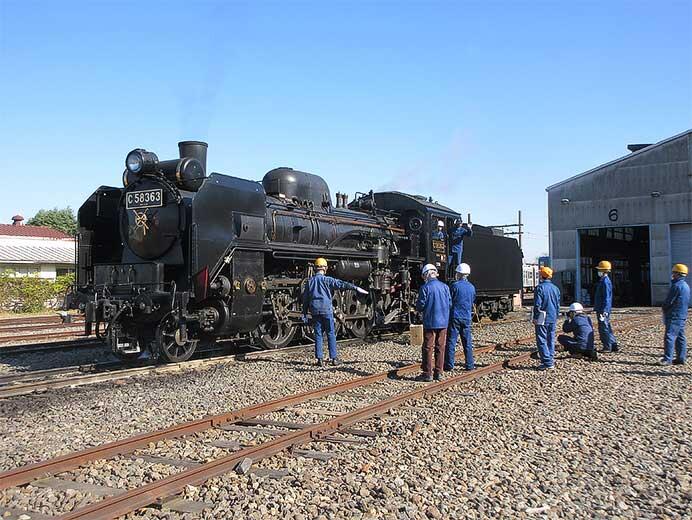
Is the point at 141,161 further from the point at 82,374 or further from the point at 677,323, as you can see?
the point at 677,323

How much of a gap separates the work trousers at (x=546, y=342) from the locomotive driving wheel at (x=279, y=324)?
14.7 ft

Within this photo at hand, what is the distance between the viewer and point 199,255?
977cm

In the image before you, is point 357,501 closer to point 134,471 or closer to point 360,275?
point 134,471

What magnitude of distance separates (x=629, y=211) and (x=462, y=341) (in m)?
24.7

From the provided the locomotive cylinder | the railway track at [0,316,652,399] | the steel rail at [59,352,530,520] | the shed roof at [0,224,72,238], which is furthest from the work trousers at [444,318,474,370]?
the shed roof at [0,224,72,238]

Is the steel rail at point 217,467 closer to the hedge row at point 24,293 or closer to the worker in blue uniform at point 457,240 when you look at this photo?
the worker in blue uniform at point 457,240

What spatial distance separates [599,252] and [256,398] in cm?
3295

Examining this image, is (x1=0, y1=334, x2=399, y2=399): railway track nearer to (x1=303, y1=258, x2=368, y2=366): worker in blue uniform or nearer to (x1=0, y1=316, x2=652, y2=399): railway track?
(x1=0, y1=316, x2=652, y2=399): railway track

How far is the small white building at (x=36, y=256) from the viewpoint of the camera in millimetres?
37781

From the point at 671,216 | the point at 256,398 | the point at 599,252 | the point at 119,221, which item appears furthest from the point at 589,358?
the point at 599,252

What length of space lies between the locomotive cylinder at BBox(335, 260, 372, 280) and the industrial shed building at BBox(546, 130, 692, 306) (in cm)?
2064

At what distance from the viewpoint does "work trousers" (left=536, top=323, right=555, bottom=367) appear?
31.4 ft

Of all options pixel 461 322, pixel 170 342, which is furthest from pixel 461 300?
pixel 170 342

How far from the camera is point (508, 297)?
21500mm
